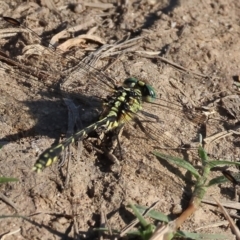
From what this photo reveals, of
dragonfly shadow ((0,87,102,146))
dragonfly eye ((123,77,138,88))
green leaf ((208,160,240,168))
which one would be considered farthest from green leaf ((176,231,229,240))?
dragonfly eye ((123,77,138,88))

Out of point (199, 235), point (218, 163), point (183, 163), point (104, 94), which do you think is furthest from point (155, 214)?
point (104, 94)

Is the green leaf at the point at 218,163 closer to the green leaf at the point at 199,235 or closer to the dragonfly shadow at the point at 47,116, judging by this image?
the green leaf at the point at 199,235

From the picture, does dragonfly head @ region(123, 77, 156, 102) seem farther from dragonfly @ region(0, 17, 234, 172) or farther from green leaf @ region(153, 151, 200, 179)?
green leaf @ region(153, 151, 200, 179)

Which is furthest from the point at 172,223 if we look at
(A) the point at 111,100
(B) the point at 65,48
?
(B) the point at 65,48

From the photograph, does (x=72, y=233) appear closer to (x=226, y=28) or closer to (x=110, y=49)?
(x=110, y=49)

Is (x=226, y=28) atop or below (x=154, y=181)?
atop

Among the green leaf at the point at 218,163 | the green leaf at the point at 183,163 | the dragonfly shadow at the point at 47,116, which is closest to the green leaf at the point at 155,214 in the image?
the green leaf at the point at 183,163

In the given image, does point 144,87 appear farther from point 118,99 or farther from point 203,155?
point 203,155
